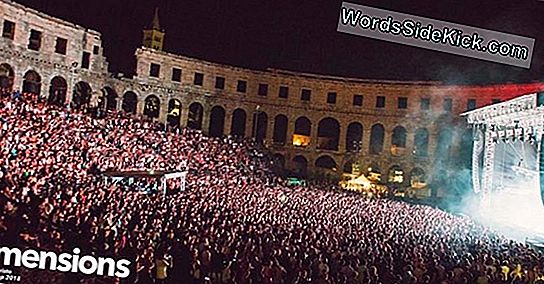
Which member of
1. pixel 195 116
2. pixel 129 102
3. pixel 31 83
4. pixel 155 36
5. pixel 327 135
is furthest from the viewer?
pixel 327 135

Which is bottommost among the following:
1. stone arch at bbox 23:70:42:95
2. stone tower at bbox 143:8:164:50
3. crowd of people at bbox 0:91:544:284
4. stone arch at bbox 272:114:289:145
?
crowd of people at bbox 0:91:544:284

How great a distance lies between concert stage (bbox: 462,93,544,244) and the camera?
27.8 ft

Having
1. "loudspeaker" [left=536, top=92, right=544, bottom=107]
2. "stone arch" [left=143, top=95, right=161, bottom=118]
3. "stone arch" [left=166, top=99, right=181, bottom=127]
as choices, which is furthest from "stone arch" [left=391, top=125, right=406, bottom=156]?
"stone arch" [left=143, top=95, right=161, bottom=118]

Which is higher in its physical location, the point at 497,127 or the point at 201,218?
the point at 497,127

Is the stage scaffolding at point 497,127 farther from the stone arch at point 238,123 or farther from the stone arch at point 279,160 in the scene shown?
the stone arch at point 238,123

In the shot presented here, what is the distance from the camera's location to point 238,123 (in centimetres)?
653

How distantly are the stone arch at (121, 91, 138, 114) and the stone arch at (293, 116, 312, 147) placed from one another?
181 centimetres

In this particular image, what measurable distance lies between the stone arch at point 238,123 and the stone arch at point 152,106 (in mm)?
809

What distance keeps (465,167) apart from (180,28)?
439 cm

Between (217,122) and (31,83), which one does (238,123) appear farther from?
(31,83)

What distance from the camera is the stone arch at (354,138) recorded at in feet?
23.6

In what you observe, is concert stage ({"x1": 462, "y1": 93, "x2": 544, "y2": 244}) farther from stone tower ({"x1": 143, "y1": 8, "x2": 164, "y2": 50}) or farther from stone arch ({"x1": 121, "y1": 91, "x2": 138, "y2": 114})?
stone arch ({"x1": 121, "y1": 91, "x2": 138, "y2": 114})

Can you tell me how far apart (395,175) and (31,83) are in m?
4.05

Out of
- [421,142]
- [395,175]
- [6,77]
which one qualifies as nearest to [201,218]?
[6,77]
